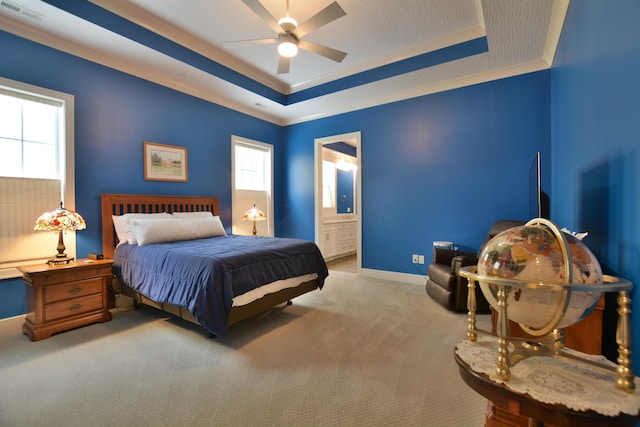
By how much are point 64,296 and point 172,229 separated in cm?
111

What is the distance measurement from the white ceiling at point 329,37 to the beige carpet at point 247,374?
2.85 meters

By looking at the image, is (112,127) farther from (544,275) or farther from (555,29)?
(555,29)

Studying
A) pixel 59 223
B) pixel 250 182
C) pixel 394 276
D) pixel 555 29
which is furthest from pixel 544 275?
pixel 250 182

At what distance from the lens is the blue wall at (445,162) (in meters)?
3.53

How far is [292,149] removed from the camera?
18.9ft

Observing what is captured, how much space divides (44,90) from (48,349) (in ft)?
8.33

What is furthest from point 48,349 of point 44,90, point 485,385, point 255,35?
point 255,35

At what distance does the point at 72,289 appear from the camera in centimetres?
265

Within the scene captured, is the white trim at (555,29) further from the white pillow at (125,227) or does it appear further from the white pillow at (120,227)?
the white pillow at (120,227)

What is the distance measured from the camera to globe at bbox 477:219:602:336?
0.79 metres

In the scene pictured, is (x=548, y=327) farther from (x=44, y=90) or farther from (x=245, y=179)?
(x=245, y=179)

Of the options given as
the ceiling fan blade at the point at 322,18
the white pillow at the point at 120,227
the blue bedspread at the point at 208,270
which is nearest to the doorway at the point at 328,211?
the blue bedspread at the point at 208,270

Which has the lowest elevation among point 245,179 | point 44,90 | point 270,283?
point 270,283

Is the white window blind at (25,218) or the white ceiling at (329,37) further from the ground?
the white ceiling at (329,37)
